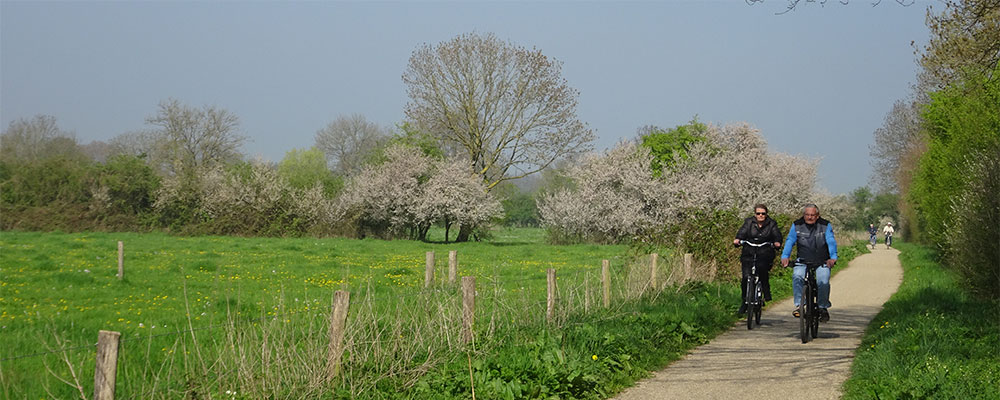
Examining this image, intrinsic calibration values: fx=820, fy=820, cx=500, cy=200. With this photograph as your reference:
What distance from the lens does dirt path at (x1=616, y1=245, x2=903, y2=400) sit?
727 cm

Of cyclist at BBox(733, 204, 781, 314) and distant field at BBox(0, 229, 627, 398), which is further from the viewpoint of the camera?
cyclist at BBox(733, 204, 781, 314)

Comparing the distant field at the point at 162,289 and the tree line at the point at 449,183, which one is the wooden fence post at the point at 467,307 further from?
the tree line at the point at 449,183

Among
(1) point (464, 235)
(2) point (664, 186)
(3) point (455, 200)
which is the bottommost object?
(1) point (464, 235)

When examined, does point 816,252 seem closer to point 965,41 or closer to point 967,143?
point 965,41

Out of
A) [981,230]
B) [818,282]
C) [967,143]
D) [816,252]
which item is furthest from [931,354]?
[967,143]

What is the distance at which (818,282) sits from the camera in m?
10.9

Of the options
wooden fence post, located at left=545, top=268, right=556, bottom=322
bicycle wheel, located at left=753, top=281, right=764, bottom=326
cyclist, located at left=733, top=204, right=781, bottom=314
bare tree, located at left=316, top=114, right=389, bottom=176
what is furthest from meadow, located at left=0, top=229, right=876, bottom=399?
bare tree, located at left=316, top=114, right=389, bottom=176

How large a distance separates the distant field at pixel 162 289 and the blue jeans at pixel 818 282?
2.72 meters

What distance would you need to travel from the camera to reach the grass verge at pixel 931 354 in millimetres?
6543

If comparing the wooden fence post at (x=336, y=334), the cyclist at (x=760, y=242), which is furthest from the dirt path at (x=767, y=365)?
the wooden fence post at (x=336, y=334)

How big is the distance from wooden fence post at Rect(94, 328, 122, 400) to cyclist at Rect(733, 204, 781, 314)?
8.86 m

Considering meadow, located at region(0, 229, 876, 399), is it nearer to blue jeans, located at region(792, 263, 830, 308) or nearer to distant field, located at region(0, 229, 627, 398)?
distant field, located at region(0, 229, 627, 398)

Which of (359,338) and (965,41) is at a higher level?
(965,41)

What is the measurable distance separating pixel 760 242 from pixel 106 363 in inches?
364
